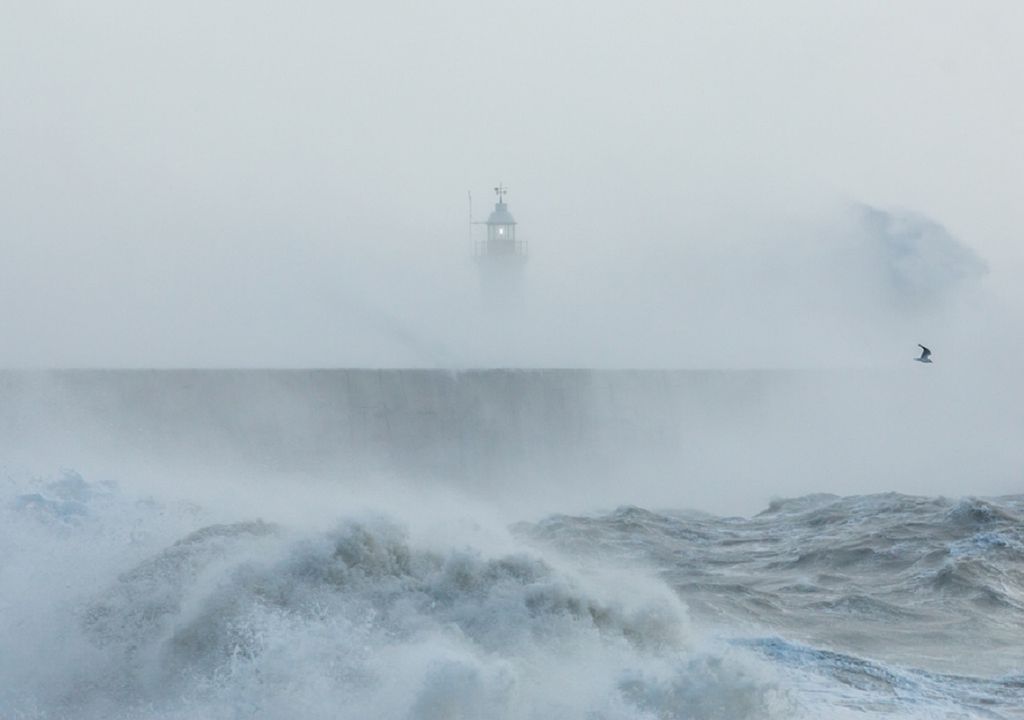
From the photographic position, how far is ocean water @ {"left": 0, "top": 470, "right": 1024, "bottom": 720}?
266 inches

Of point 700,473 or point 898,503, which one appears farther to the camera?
point 700,473

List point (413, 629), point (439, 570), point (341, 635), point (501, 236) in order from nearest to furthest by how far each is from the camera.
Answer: point (341, 635), point (413, 629), point (439, 570), point (501, 236)

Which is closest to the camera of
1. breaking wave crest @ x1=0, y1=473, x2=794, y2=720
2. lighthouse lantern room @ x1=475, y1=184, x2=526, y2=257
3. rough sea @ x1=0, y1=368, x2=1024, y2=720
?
breaking wave crest @ x1=0, y1=473, x2=794, y2=720

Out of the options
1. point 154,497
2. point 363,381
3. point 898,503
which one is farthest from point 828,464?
point 154,497

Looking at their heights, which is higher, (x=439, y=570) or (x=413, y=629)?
(x=439, y=570)

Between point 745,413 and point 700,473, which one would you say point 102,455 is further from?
point 745,413

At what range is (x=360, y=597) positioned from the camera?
7.83 metres

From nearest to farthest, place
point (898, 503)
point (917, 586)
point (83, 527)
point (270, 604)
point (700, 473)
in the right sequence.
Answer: point (270, 604), point (83, 527), point (917, 586), point (898, 503), point (700, 473)

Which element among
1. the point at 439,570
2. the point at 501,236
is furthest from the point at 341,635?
the point at 501,236

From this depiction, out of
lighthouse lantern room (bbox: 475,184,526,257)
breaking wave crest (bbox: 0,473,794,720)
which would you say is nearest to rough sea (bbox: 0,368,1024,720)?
breaking wave crest (bbox: 0,473,794,720)

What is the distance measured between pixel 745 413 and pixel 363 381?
28.2ft

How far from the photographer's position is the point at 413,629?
744cm

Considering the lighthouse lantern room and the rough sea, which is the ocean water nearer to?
the rough sea

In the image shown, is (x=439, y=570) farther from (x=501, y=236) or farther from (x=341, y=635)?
(x=501, y=236)
